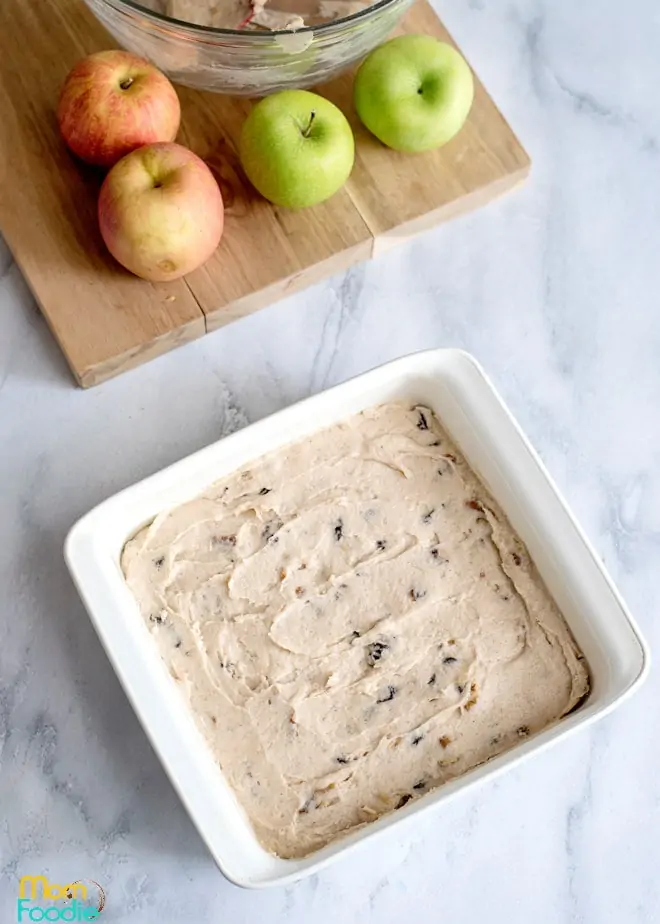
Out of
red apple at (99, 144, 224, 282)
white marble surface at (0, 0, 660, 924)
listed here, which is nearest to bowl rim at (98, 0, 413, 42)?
red apple at (99, 144, 224, 282)

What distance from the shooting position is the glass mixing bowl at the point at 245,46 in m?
0.99

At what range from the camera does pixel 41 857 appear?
3.31 ft

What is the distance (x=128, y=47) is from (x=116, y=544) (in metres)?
0.48

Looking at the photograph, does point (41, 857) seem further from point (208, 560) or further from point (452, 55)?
point (452, 55)

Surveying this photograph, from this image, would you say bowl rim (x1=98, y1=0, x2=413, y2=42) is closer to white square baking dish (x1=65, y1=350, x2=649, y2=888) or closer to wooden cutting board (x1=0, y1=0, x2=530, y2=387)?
wooden cutting board (x1=0, y1=0, x2=530, y2=387)

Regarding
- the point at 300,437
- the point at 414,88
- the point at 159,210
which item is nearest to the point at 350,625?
the point at 300,437

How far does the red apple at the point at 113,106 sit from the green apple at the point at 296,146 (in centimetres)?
8

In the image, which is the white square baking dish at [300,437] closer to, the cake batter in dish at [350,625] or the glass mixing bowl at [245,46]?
the cake batter in dish at [350,625]

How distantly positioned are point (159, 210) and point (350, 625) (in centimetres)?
41

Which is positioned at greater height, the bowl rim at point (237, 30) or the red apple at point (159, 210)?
the bowl rim at point (237, 30)

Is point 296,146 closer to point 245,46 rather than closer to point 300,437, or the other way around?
point 245,46

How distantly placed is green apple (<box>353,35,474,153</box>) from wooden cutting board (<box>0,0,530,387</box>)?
46 mm

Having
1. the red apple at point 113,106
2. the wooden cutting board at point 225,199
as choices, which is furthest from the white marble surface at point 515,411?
the red apple at point 113,106

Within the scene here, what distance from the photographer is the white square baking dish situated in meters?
0.94
